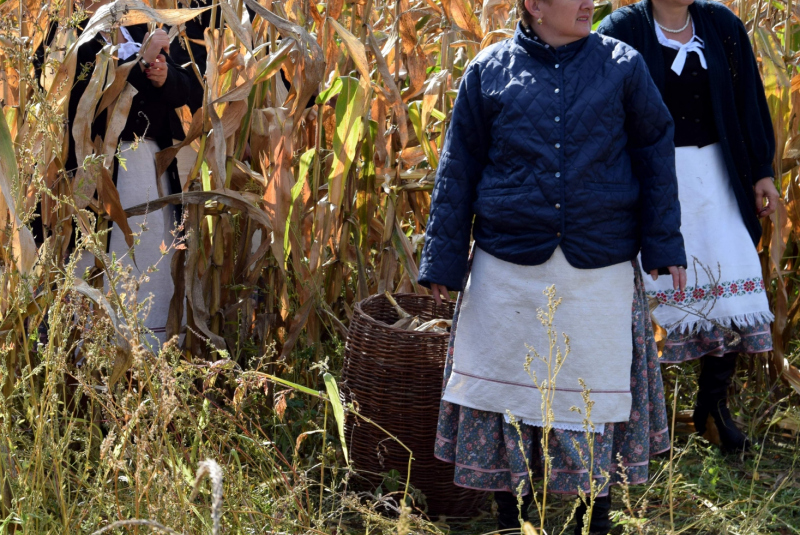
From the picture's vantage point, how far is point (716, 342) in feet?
9.23

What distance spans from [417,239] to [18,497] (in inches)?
61.6

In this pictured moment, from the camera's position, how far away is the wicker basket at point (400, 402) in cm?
245

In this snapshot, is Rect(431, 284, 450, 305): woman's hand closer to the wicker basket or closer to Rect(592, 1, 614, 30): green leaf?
the wicker basket

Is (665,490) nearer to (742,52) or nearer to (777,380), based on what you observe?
(777,380)

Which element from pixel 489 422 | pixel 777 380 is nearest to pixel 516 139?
pixel 489 422

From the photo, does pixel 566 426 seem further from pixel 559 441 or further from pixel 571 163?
pixel 571 163

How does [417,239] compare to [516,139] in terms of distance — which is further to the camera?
[417,239]

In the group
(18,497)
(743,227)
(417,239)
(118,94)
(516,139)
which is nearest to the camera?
(18,497)

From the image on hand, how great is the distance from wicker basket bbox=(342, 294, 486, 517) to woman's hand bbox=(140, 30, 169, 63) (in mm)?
905

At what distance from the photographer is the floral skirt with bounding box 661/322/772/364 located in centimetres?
278

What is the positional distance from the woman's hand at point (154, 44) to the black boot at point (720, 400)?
1.91 meters

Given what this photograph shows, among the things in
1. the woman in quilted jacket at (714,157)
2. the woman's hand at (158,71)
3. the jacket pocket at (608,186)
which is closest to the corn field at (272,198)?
the woman's hand at (158,71)

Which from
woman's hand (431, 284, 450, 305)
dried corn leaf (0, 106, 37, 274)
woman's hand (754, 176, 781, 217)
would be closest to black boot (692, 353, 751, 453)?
woman's hand (754, 176, 781, 217)

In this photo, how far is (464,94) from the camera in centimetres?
223
